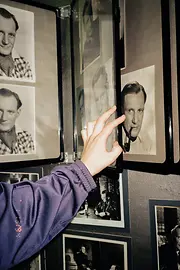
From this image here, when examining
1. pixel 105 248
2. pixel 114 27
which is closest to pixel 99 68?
pixel 114 27

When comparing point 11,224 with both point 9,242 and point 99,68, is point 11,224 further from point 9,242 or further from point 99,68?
point 99,68

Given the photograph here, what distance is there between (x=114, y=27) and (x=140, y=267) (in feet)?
2.45

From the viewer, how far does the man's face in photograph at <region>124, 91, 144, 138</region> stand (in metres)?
0.79

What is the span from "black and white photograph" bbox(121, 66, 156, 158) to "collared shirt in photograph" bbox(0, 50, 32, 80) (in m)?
0.41

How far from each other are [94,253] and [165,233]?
0.30 m

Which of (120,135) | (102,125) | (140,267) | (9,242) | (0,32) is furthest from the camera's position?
(0,32)

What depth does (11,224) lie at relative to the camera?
0.54 meters

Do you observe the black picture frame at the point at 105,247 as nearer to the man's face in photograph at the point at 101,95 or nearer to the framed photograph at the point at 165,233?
the framed photograph at the point at 165,233

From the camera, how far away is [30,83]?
1097 millimetres

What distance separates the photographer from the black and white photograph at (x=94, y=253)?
98 centimetres

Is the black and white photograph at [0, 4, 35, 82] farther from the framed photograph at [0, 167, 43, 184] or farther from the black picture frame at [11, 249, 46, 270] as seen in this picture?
the black picture frame at [11, 249, 46, 270]

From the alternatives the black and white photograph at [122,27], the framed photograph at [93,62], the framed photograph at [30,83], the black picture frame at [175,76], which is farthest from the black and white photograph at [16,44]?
the black picture frame at [175,76]

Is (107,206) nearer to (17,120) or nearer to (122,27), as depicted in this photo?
(17,120)

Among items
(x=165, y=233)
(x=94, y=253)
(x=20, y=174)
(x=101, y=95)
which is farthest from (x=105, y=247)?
(x=101, y=95)
